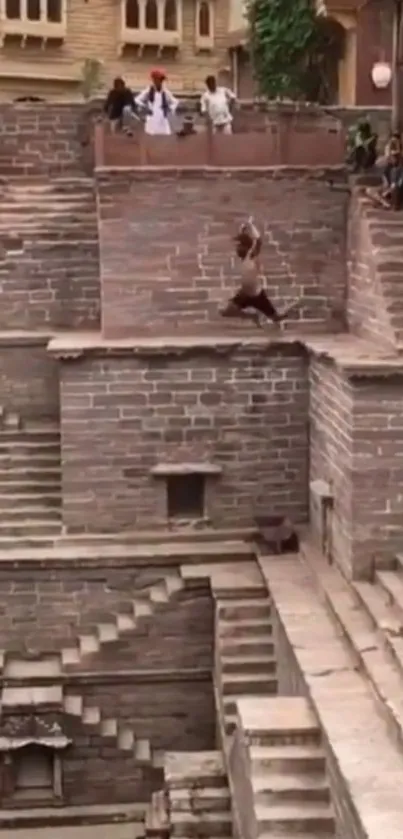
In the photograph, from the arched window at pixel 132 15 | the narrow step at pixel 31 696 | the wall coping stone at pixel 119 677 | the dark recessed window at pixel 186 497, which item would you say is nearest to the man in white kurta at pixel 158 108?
the dark recessed window at pixel 186 497

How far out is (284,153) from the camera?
14734mm

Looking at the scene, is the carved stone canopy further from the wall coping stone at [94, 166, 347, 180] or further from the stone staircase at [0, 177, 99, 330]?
the wall coping stone at [94, 166, 347, 180]

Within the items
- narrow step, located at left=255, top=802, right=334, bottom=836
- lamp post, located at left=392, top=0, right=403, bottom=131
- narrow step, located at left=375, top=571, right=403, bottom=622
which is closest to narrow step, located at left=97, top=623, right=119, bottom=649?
narrow step, located at left=375, top=571, right=403, bottom=622

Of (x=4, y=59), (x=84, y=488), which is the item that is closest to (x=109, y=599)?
(x=84, y=488)

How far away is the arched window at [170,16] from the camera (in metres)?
27.2

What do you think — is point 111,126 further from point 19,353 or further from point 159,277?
point 19,353

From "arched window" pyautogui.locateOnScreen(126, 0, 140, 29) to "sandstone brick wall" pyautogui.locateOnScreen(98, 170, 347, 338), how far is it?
543 inches

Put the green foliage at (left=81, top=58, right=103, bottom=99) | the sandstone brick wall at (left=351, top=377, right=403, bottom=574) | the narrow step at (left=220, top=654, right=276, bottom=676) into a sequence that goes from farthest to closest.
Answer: the green foliage at (left=81, top=58, right=103, bottom=99) < the narrow step at (left=220, top=654, right=276, bottom=676) < the sandstone brick wall at (left=351, top=377, right=403, bottom=574)

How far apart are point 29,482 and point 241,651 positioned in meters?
3.72

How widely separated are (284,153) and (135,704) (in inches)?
273

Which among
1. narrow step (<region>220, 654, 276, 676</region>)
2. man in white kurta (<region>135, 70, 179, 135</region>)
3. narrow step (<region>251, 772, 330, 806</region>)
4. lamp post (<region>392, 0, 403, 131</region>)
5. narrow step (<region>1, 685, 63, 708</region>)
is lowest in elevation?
narrow step (<region>1, 685, 63, 708</region>)

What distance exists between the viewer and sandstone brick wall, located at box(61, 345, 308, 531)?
14164 millimetres

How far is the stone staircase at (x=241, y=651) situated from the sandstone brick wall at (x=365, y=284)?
3.31m

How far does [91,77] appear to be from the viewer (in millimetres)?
25812
